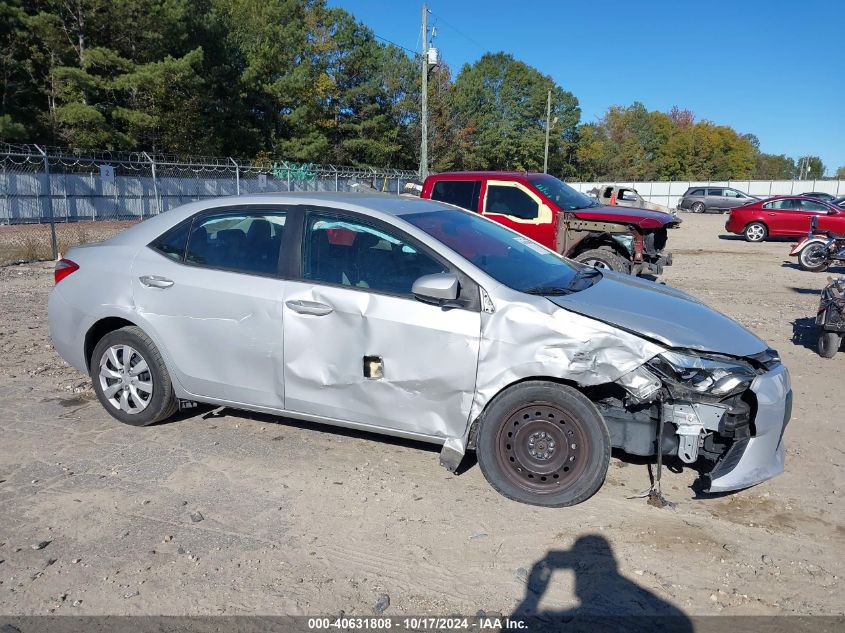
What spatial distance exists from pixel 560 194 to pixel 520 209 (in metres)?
0.84

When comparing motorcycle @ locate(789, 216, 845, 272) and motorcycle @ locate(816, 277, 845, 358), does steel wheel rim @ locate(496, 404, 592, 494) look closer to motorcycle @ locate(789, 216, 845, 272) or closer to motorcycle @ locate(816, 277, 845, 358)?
motorcycle @ locate(816, 277, 845, 358)

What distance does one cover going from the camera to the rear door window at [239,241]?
14.7 feet

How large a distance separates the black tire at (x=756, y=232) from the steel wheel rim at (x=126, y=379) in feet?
71.0

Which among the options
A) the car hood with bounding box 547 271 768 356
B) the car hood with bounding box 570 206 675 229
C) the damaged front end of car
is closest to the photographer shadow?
the damaged front end of car

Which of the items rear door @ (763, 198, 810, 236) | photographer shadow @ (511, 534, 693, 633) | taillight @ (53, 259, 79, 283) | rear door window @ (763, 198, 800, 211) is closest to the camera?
photographer shadow @ (511, 534, 693, 633)

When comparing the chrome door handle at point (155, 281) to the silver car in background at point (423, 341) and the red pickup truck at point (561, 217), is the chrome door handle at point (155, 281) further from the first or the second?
the red pickup truck at point (561, 217)

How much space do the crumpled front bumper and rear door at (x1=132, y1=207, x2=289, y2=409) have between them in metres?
2.70

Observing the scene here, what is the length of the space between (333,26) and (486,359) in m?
56.9

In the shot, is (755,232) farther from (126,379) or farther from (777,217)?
(126,379)

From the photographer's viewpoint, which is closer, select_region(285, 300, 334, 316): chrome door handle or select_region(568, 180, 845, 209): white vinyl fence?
select_region(285, 300, 334, 316): chrome door handle

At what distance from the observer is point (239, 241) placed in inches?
183

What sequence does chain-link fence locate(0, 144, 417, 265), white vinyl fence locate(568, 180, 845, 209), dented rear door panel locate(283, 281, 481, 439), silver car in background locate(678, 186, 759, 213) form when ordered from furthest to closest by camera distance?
white vinyl fence locate(568, 180, 845, 209)
silver car in background locate(678, 186, 759, 213)
chain-link fence locate(0, 144, 417, 265)
dented rear door panel locate(283, 281, 481, 439)

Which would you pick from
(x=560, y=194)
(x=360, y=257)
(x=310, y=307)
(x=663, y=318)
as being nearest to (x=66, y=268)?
(x=310, y=307)

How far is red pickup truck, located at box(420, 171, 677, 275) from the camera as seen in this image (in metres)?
10.5
